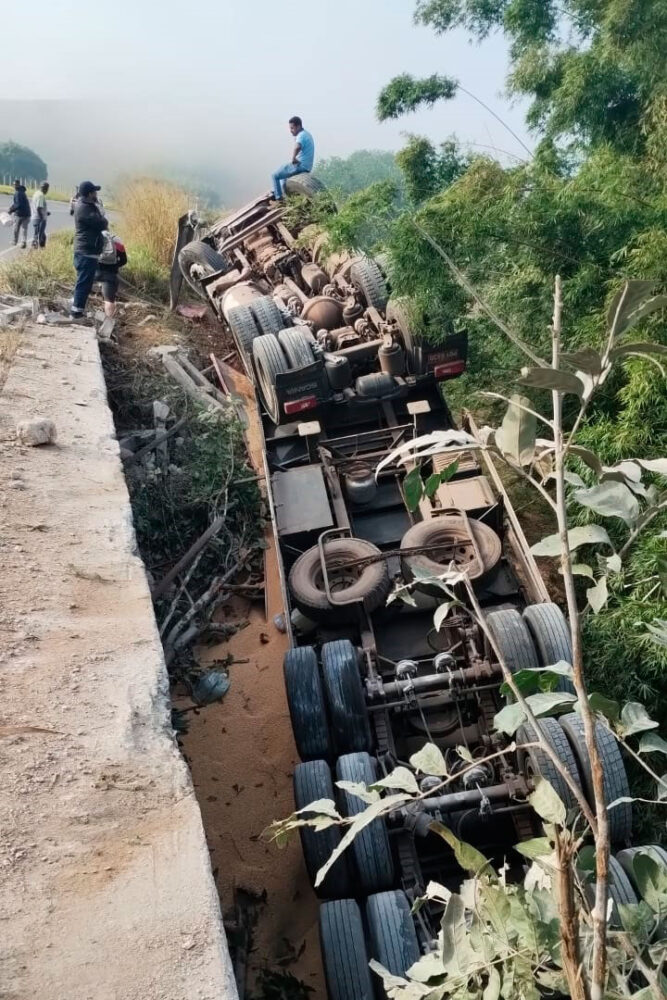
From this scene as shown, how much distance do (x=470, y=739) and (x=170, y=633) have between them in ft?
9.79

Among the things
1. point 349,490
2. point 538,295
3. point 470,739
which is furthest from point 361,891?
point 538,295

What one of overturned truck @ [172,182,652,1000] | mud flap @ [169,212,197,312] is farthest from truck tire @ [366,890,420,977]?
mud flap @ [169,212,197,312]

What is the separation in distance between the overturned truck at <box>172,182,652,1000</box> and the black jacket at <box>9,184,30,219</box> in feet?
25.9

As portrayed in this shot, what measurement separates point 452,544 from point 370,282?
4057 millimetres

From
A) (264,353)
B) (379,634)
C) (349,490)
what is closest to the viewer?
(379,634)

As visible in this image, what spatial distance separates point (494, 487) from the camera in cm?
690

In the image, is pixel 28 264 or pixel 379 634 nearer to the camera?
pixel 379 634

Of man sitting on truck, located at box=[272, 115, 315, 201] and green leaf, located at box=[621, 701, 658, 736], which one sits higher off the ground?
man sitting on truck, located at box=[272, 115, 315, 201]

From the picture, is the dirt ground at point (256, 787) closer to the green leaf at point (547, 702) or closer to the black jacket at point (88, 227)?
the green leaf at point (547, 702)

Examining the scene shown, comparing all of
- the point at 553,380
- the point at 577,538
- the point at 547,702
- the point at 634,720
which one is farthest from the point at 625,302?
the point at 634,720

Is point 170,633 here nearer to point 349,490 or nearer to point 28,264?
point 349,490

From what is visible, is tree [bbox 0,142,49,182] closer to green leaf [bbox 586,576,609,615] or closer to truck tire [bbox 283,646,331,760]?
truck tire [bbox 283,646,331,760]

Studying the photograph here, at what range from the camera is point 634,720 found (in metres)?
1.91

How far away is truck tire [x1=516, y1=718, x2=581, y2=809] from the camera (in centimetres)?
440
